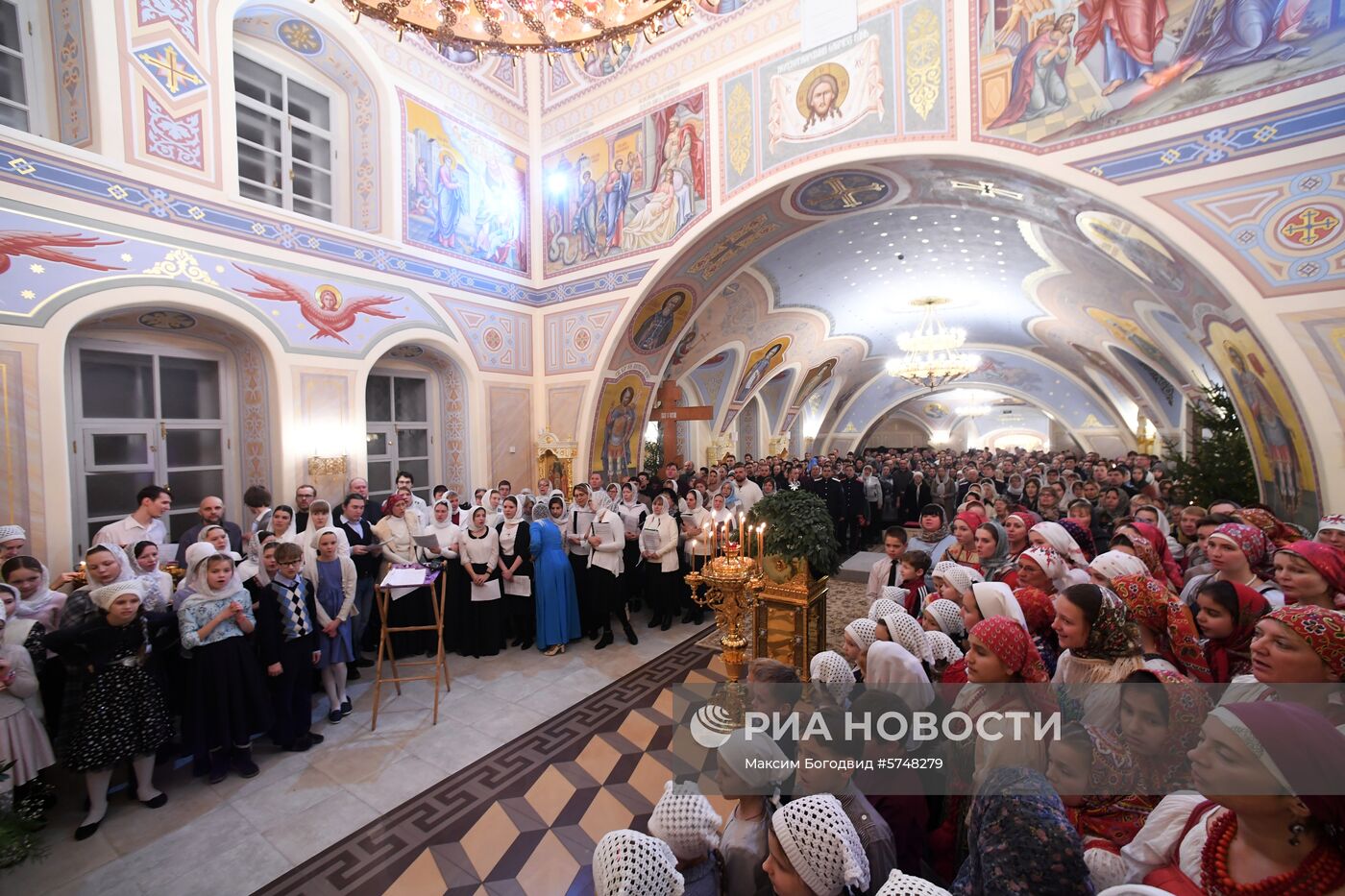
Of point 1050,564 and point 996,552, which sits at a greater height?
point 1050,564

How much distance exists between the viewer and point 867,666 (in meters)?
2.68

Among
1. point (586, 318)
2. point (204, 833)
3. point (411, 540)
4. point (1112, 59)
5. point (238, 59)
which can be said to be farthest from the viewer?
point (586, 318)

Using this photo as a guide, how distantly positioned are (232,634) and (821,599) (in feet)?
14.1

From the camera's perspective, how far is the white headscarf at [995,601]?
2699 mm

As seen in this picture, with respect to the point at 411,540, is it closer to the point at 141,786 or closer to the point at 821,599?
the point at 141,786

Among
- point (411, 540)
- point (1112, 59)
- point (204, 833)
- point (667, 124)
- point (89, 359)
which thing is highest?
point (667, 124)

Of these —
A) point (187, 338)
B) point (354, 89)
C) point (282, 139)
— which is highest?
point (354, 89)

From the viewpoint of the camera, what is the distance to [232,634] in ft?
12.7

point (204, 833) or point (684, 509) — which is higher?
point (684, 509)

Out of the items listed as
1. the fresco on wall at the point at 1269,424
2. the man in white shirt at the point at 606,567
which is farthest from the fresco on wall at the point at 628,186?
the fresco on wall at the point at 1269,424

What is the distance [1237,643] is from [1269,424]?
15.5 feet

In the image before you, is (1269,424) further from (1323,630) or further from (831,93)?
(831,93)

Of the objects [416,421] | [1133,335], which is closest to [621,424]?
[416,421]

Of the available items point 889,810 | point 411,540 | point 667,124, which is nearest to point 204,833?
point 411,540
